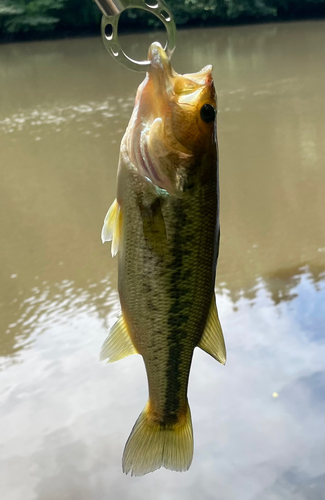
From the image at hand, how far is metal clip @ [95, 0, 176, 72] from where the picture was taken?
0.96 metres

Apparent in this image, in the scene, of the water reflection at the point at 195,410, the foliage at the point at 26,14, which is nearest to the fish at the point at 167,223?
the water reflection at the point at 195,410

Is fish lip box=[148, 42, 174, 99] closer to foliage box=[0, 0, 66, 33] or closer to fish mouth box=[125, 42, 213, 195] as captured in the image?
fish mouth box=[125, 42, 213, 195]

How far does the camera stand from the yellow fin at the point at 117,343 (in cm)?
120

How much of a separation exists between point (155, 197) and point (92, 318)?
96.3 inches

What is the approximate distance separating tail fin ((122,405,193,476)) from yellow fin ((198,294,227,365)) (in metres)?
0.23

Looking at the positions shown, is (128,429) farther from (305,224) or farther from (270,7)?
(270,7)

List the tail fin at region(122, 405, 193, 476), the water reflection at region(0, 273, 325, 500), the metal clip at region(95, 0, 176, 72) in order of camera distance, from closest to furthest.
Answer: the metal clip at region(95, 0, 176, 72), the tail fin at region(122, 405, 193, 476), the water reflection at region(0, 273, 325, 500)

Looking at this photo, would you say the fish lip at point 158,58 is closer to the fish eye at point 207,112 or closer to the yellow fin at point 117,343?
the fish eye at point 207,112

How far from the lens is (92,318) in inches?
133

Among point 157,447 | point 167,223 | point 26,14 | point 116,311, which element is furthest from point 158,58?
point 26,14

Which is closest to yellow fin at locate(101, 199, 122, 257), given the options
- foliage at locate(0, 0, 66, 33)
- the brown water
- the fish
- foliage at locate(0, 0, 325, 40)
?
the fish

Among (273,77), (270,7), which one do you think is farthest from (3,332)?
(270,7)

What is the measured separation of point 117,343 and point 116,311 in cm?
226

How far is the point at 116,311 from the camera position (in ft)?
11.3
